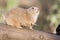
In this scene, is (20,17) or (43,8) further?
(43,8)

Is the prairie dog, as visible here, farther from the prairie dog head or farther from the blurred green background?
the blurred green background

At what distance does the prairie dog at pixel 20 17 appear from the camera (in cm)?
242

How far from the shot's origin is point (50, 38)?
6.92 ft

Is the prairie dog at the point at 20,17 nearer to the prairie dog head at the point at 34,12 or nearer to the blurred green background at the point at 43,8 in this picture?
the prairie dog head at the point at 34,12

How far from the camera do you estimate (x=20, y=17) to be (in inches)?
96.7

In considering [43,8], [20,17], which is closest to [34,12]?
[20,17]

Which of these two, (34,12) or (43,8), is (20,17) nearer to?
(34,12)

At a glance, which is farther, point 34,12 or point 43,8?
point 43,8

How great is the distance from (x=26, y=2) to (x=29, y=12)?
2149mm

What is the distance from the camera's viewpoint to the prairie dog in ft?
7.93

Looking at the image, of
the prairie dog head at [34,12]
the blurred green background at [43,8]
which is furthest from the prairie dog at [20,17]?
the blurred green background at [43,8]

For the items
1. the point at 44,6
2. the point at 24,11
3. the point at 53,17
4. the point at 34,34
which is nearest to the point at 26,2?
the point at 44,6

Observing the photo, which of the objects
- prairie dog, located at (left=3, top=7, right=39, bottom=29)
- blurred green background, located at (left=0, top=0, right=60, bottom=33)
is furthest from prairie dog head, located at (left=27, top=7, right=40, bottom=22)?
blurred green background, located at (left=0, top=0, right=60, bottom=33)

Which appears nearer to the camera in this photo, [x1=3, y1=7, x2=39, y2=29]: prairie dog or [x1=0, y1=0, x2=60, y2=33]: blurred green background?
[x1=3, y1=7, x2=39, y2=29]: prairie dog
